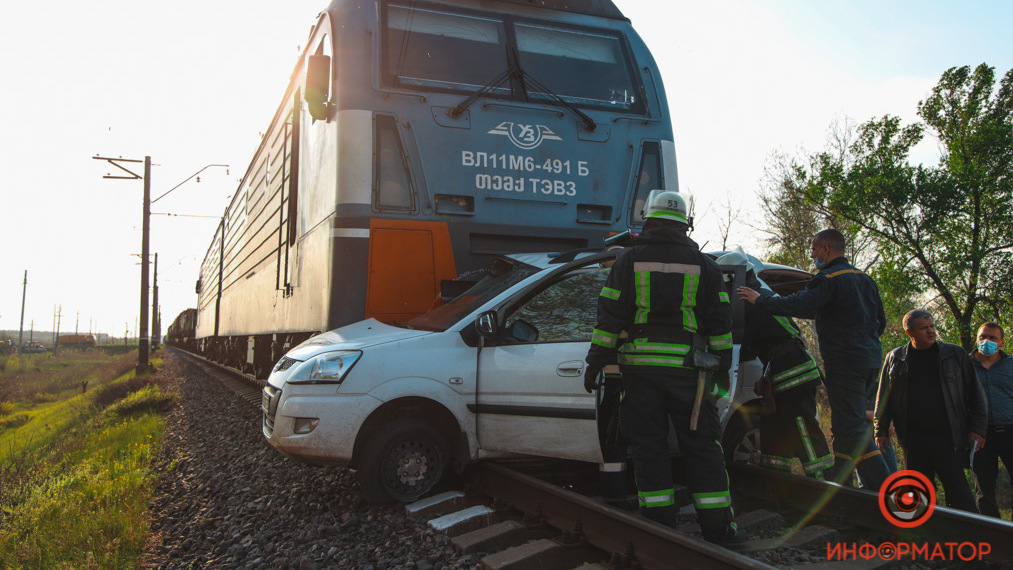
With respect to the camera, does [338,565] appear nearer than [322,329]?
Yes

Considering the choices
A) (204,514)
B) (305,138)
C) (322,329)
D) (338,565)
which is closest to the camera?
(338,565)

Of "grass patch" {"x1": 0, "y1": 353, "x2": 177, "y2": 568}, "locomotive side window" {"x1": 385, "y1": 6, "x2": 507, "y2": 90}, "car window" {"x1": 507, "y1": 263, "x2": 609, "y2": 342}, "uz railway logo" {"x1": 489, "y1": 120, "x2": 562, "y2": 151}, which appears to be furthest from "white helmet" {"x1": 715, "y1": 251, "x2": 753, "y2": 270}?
"grass patch" {"x1": 0, "y1": 353, "x2": 177, "y2": 568}

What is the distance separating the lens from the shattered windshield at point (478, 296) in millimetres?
4566

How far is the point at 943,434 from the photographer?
13.9ft

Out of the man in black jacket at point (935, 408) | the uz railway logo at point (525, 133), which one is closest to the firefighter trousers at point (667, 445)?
the man in black jacket at point (935, 408)

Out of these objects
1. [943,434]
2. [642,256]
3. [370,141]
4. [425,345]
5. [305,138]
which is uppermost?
[305,138]

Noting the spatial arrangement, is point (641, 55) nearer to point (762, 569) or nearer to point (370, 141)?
point (370, 141)

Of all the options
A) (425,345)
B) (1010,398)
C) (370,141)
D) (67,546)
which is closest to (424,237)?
(370,141)

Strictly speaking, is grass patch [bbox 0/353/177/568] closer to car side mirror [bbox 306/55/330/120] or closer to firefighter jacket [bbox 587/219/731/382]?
firefighter jacket [bbox 587/219/731/382]

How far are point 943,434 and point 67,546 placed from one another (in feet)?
17.4

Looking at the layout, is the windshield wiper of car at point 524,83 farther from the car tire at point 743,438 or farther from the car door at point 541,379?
A: the car tire at point 743,438

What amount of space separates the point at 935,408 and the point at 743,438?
1138 millimetres

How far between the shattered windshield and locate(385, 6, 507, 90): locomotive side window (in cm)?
181

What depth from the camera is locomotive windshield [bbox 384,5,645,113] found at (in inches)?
230
